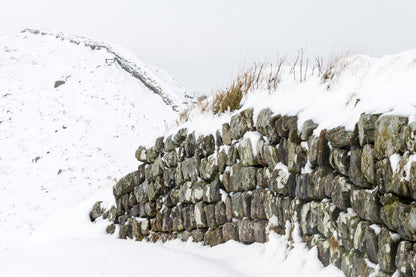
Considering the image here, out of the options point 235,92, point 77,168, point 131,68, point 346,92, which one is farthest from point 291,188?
point 131,68

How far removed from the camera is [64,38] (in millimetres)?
28047

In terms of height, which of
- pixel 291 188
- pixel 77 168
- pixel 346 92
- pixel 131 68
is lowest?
pixel 291 188

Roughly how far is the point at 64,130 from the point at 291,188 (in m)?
14.1

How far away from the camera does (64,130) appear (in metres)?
17.4

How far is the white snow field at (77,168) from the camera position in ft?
15.1

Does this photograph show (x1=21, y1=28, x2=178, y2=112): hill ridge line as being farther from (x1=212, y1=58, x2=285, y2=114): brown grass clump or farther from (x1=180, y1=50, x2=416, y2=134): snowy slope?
(x1=180, y1=50, x2=416, y2=134): snowy slope

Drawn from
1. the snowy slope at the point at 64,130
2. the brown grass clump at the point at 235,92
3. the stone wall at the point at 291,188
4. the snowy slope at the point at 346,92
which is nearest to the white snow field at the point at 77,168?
the snowy slope at the point at 64,130

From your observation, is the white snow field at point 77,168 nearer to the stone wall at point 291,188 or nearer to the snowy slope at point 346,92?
the stone wall at point 291,188

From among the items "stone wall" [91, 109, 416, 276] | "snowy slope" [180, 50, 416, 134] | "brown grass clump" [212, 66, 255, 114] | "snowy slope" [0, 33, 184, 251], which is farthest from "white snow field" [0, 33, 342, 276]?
"brown grass clump" [212, 66, 255, 114]

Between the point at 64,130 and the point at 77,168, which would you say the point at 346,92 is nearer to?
the point at 77,168

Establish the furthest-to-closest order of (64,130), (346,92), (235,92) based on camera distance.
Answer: (64,130) < (235,92) < (346,92)

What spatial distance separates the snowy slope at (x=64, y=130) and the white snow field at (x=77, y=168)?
0.04 meters

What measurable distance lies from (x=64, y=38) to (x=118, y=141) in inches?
559

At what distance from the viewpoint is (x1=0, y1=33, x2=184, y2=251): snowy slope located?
14062 mm
